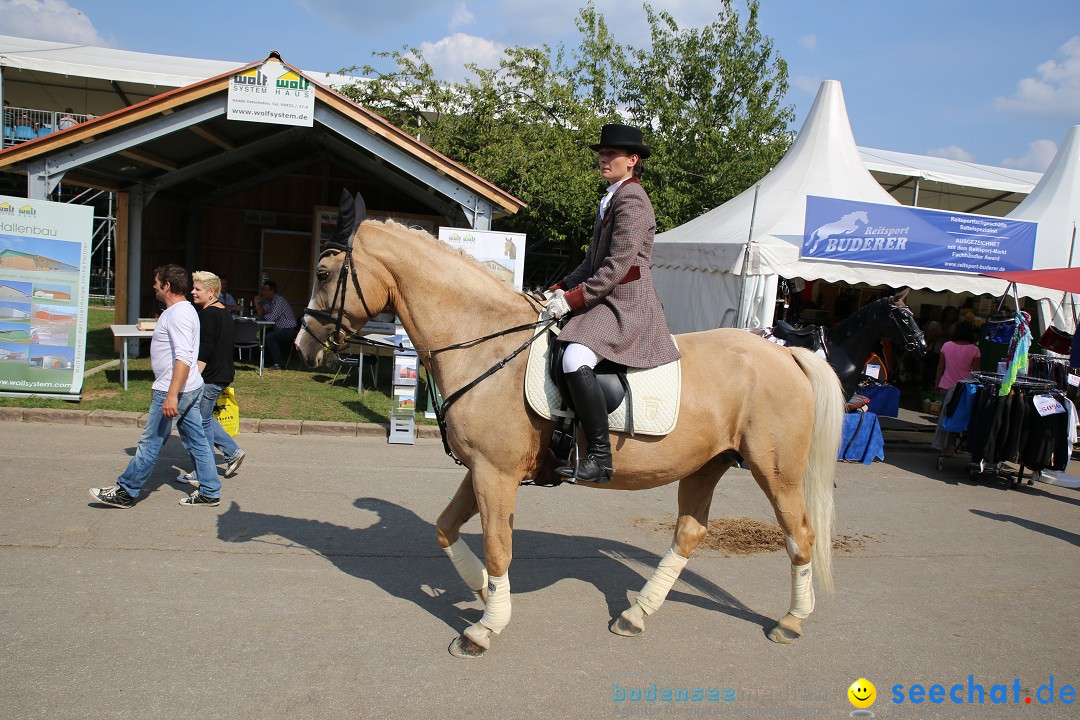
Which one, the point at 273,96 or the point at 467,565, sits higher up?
the point at 273,96

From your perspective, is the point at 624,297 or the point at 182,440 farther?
the point at 182,440

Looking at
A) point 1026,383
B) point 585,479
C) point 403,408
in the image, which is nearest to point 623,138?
point 585,479

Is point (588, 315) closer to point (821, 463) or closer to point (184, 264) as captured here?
point (821, 463)

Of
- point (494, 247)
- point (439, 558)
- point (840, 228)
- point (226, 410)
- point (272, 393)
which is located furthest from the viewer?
point (272, 393)

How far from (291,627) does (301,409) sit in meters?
6.21

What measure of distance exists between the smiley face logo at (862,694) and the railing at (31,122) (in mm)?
22749

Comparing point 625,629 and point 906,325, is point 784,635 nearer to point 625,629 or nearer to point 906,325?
point 625,629

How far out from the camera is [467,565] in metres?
4.38

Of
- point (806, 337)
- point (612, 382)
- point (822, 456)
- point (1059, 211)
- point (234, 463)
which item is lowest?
point (234, 463)

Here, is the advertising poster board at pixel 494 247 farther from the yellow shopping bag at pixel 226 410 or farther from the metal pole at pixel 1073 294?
the metal pole at pixel 1073 294

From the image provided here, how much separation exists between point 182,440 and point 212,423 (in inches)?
25.8

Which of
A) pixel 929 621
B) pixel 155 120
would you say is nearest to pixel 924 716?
pixel 929 621

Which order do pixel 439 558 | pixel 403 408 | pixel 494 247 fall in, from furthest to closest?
pixel 494 247, pixel 403 408, pixel 439 558

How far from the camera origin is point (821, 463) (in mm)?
4621
